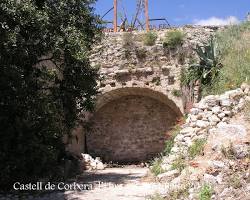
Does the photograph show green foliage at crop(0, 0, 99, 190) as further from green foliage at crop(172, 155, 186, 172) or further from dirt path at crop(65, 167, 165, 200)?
green foliage at crop(172, 155, 186, 172)

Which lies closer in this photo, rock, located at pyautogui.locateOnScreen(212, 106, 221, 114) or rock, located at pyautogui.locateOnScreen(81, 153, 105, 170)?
rock, located at pyautogui.locateOnScreen(212, 106, 221, 114)

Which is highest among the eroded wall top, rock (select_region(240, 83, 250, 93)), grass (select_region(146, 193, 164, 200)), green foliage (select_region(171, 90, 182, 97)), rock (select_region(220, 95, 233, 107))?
the eroded wall top

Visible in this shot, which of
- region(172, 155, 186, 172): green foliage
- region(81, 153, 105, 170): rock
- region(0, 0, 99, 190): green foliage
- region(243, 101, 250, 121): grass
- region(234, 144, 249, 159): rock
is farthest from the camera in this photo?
region(81, 153, 105, 170): rock

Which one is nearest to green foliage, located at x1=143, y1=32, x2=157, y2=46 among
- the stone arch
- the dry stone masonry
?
the stone arch

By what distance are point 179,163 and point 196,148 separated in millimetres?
498

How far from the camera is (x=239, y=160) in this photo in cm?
702

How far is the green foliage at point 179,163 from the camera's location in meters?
8.20

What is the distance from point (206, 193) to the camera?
603cm

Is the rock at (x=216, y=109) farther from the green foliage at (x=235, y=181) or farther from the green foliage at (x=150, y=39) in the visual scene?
the green foliage at (x=150, y=39)

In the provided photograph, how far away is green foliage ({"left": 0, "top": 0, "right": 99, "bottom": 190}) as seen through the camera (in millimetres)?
7402

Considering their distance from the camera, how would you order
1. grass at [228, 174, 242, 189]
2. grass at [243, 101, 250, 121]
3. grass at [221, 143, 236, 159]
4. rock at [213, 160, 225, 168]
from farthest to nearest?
grass at [243, 101, 250, 121]
grass at [221, 143, 236, 159]
rock at [213, 160, 225, 168]
grass at [228, 174, 242, 189]

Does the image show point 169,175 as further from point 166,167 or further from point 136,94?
point 136,94

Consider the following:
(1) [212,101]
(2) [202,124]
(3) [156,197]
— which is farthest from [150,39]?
(3) [156,197]

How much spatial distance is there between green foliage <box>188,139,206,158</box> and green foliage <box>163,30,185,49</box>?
645cm
